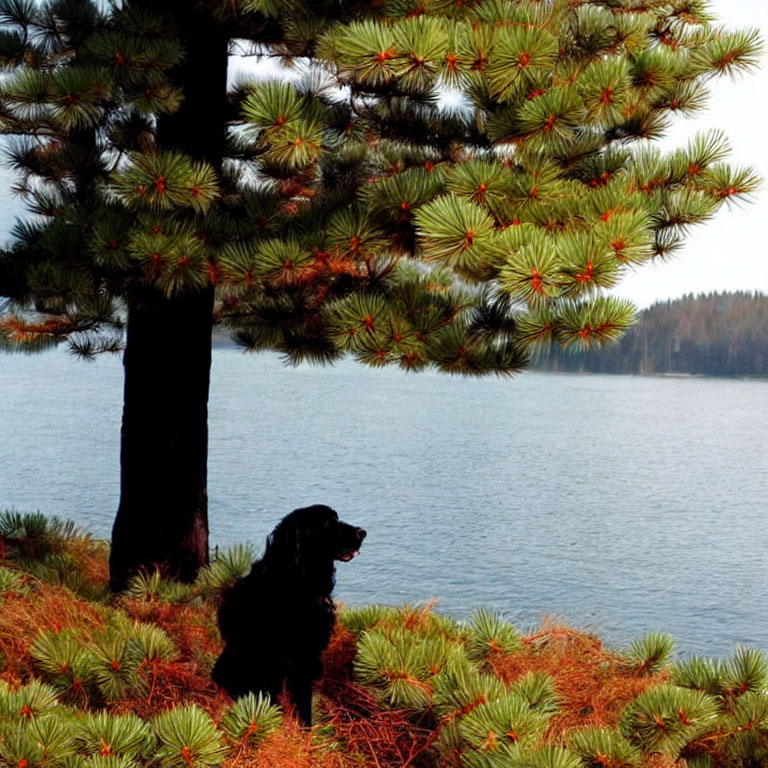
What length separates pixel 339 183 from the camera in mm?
5316

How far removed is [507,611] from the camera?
1188 centimetres

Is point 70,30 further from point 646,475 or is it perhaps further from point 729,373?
point 729,373

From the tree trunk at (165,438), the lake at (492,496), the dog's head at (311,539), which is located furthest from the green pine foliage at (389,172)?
the lake at (492,496)

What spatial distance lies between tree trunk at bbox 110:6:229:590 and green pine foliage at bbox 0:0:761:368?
212 mm

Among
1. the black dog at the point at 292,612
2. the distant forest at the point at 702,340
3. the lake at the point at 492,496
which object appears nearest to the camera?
the black dog at the point at 292,612

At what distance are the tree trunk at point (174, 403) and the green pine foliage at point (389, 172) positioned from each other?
0.69 ft

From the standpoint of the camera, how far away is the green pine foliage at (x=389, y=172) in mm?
3863

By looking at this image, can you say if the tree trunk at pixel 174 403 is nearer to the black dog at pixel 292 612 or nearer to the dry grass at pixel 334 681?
the dry grass at pixel 334 681

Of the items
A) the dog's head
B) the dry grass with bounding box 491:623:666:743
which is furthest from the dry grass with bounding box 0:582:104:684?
the dry grass with bounding box 491:623:666:743

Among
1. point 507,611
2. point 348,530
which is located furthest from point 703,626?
point 348,530

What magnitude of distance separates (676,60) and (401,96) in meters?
1.40

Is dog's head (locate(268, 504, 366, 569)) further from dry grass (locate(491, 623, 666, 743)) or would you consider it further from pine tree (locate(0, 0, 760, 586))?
dry grass (locate(491, 623, 666, 743))

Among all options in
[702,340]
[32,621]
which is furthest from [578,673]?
[702,340]

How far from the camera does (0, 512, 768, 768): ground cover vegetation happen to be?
2.98 m
